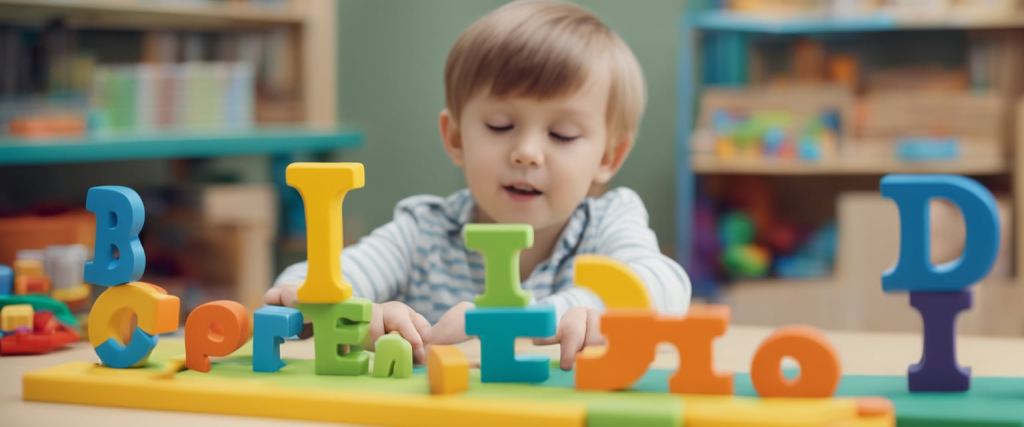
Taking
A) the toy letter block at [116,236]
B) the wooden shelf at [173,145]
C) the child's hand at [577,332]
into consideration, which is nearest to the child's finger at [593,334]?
the child's hand at [577,332]

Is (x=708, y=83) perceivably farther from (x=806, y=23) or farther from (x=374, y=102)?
(x=374, y=102)

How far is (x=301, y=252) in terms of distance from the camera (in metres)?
3.60

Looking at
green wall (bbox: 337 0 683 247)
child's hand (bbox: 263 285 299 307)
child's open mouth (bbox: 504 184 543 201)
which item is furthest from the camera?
green wall (bbox: 337 0 683 247)

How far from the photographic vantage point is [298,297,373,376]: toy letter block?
2.41 ft

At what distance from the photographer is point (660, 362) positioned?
824 millimetres

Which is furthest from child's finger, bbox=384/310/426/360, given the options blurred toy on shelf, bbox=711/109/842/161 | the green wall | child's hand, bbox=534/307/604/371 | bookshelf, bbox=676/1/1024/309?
the green wall

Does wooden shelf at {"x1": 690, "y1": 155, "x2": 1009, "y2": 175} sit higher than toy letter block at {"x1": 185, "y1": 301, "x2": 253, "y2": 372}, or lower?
higher

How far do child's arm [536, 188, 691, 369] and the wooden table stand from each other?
0.05 metres

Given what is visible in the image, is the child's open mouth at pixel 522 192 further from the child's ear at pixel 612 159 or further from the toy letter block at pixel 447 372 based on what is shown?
the toy letter block at pixel 447 372

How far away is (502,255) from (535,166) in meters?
0.37

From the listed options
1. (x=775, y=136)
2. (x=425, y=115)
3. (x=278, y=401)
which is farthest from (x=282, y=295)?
(x=425, y=115)

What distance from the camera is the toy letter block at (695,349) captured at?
2.13ft

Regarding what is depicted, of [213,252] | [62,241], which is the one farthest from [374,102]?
[62,241]

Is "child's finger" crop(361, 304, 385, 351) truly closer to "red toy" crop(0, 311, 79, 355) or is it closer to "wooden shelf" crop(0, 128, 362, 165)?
"red toy" crop(0, 311, 79, 355)
